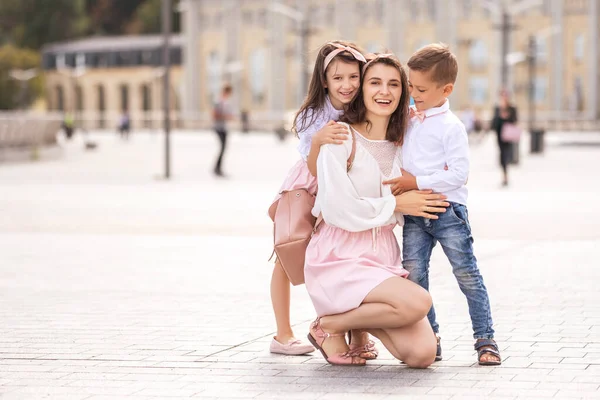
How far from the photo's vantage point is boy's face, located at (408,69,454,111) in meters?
6.48

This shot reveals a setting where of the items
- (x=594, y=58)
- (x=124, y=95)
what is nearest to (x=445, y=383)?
(x=594, y=58)

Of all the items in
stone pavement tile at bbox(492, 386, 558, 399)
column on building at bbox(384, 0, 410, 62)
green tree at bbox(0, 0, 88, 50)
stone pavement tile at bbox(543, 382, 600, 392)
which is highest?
green tree at bbox(0, 0, 88, 50)

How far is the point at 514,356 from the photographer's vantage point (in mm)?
6715

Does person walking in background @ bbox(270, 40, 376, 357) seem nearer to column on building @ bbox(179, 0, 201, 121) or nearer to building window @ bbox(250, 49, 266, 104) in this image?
building window @ bbox(250, 49, 266, 104)

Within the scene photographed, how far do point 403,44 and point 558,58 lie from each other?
10497 millimetres

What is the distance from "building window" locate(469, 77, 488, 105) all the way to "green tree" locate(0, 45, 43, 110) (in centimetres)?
3353

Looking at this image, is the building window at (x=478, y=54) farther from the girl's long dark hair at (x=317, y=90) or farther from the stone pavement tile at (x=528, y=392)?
the stone pavement tile at (x=528, y=392)

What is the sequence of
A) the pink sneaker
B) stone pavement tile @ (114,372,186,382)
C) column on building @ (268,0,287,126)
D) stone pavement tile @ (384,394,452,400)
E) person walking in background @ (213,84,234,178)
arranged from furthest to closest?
column on building @ (268,0,287,126) < person walking in background @ (213,84,234,178) < the pink sneaker < stone pavement tile @ (114,372,186,382) < stone pavement tile @ (384,394,452,400)

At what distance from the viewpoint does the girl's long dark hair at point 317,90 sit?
656 cm

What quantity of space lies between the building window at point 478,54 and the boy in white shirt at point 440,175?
255ft

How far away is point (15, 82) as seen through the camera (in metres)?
98.8

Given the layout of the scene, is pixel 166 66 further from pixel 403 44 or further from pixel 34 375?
pixel 403 44

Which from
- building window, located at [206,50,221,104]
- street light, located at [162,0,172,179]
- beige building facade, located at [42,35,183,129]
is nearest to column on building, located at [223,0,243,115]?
building window, located at [206,50,221,104]

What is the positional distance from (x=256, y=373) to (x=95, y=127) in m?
99.0
